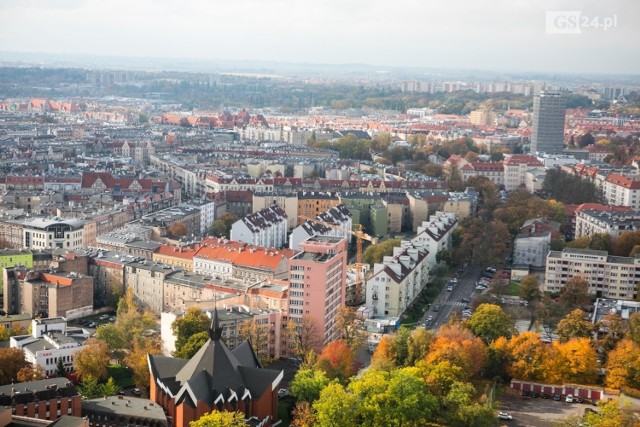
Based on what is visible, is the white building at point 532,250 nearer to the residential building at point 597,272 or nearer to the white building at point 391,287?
the residential building at point 597,272

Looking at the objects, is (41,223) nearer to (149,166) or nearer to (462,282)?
(462,282)

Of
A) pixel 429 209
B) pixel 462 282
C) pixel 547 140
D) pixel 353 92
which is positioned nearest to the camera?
pixel 462 282

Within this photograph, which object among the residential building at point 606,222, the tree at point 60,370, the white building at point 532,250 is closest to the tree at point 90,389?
the tree at point 60,370

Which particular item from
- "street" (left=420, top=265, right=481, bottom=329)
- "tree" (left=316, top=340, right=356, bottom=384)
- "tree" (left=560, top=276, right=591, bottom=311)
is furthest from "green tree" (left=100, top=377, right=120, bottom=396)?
"tree" (left=560, top=276, right=591, bottom=311)

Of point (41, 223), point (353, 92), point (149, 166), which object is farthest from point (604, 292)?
point (353, 92)

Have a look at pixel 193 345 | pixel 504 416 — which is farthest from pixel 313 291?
pixel 504 416

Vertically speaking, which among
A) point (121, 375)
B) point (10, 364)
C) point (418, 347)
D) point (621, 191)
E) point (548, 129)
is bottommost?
point (121, 375)

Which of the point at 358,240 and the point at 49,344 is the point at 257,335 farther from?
the point at 358,240
